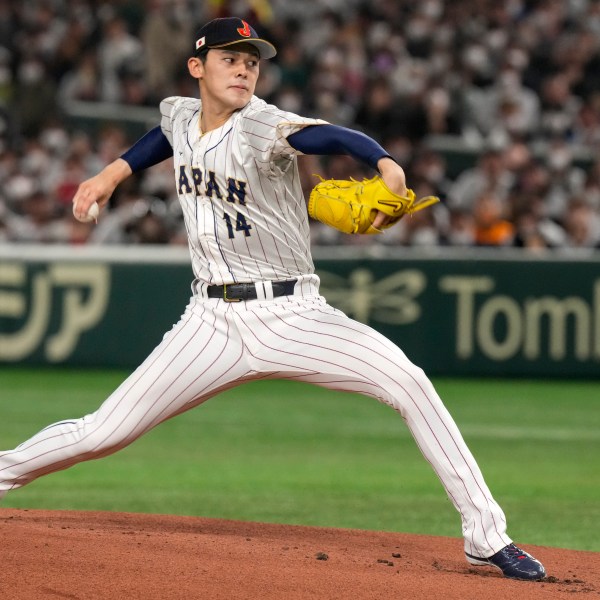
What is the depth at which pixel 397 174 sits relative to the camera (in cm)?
435

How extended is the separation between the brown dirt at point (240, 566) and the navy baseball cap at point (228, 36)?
187cm

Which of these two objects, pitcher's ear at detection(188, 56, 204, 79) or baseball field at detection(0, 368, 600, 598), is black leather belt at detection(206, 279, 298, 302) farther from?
baseball field at detection(0, 368, 600, 598)

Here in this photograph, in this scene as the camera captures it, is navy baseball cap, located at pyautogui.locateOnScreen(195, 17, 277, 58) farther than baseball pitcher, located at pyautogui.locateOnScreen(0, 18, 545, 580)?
Yes

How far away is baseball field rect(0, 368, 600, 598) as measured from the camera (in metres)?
6.23

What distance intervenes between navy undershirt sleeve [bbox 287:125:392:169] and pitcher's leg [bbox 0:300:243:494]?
2.50 feet

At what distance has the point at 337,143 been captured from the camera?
177 inches

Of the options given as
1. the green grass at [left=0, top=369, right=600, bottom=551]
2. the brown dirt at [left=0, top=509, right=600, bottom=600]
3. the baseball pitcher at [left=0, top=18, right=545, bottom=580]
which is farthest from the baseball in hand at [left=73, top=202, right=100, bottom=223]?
the green grass at [left=0, top=369, right=600, bottom=551]

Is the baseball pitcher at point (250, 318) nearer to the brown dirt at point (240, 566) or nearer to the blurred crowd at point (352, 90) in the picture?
the brown dirt at point (240, 566)

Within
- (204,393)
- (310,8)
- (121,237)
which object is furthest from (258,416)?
(310,8)

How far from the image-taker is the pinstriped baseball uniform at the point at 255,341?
15.4 feet

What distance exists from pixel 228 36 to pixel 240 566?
1.96 m

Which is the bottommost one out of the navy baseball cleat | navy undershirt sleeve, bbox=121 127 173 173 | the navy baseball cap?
the navy baseball cleat

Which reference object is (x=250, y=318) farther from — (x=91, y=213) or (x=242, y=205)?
(x=91, y=213)

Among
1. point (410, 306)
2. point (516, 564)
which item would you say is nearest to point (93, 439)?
point (516, 564)
